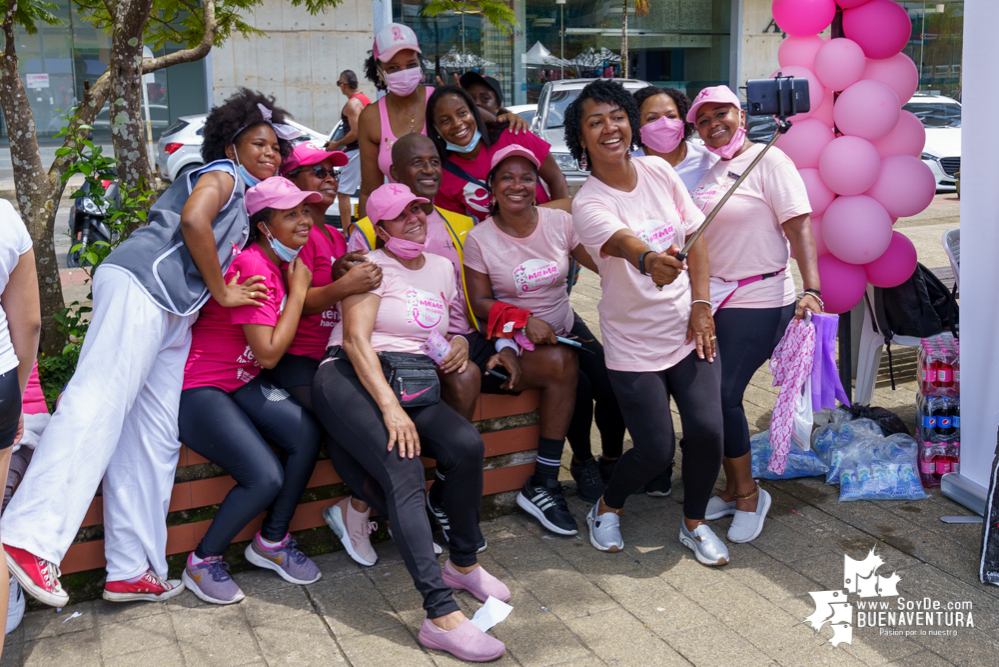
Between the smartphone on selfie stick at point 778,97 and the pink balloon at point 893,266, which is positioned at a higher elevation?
the smartphone on selfie stick at point 778,97

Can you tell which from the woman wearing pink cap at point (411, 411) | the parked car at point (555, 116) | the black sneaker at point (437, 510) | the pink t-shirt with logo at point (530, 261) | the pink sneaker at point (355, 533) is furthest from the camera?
the parked car at point (555, 116)

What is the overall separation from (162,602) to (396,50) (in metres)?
2.74

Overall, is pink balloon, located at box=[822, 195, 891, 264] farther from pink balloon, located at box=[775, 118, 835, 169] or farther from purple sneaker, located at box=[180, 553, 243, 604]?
purple sneaker, located at box=[180, 553, 243, 604]

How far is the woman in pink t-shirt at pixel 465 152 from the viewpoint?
442 centimetres

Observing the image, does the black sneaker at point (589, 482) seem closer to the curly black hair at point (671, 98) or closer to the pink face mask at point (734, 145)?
the pink face mask at point (734, 145)

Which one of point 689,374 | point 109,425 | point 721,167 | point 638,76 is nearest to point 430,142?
point 721,167

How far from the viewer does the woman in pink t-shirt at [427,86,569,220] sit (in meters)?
4.42

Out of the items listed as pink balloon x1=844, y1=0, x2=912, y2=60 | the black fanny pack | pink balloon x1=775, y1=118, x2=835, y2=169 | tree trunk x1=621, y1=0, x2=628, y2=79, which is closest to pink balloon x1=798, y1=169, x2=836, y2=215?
pink balloon x1=775, y1=118, x2=835, y2=169

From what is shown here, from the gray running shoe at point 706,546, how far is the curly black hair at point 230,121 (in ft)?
7.72

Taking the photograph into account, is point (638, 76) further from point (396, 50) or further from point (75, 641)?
point (75, 641)

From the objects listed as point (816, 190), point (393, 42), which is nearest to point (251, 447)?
point (393, 42)

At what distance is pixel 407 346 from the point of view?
3564 mm

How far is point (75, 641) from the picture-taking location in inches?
125

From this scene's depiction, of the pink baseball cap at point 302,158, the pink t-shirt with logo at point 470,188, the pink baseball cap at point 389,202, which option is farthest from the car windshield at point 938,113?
the pink baseball cap at point 389,202
